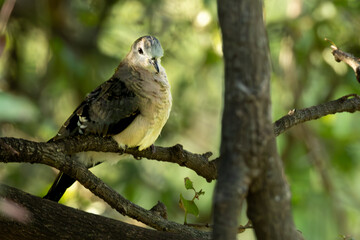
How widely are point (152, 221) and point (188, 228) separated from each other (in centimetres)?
18

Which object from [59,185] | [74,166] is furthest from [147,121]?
[74,166]

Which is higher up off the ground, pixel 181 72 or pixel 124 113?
pixel 181 72

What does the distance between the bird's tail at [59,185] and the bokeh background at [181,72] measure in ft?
5.42

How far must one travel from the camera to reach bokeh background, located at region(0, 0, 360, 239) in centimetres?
506

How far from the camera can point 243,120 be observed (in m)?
1.60

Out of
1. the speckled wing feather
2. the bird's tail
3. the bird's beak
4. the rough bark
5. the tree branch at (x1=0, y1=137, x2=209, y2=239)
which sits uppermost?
the bird's beak

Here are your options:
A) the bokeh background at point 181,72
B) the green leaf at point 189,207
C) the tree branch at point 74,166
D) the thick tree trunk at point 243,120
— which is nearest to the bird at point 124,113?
the tree branch at point 74,166

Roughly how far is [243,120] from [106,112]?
146 centimetres

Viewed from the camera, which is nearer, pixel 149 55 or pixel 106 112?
pixel 106 112

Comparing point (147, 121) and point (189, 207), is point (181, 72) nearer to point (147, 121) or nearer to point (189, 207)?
point (147, 121)

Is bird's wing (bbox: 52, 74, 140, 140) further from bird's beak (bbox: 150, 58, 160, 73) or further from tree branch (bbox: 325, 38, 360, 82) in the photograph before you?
tree branch (bbox: 325, 38, 360, 82)

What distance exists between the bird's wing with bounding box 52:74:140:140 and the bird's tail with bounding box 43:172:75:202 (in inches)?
10.9

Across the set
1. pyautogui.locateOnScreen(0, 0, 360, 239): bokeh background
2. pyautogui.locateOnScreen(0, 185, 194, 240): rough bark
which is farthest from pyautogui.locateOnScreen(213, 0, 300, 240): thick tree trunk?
pyautogui.locateOnScreen(0, 0, 360, 239): bokeh background

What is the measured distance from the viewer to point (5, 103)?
1494 millimetres
